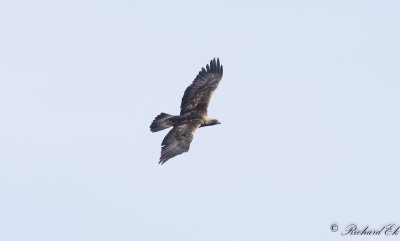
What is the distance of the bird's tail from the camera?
2325 centimetres

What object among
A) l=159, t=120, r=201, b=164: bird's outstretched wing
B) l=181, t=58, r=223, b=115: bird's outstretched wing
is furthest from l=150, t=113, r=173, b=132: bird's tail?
l=181, t=58, r=223, b=115: bird's outstretched wing

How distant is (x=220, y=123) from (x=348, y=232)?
624 centimetres

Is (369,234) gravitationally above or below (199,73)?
below

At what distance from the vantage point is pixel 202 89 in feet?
85.7

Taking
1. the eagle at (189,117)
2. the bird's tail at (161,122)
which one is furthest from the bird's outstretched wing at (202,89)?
the bird's tail at (161,122)

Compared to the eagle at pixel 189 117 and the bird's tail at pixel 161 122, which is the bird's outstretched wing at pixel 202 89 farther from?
the bird's tail at pixel 161 122

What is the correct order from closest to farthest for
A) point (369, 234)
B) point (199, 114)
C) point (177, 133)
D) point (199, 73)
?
point (369, 234) < point (177, 133) < point (199, 114) < point (199, 73)

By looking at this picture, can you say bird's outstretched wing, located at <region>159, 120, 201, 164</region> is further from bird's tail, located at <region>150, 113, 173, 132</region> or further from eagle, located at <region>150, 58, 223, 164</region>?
bird's tail, located at <region>150, 113, 173, 132</region>

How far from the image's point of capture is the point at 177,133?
22797 mm

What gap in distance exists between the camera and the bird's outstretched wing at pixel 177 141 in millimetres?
21700

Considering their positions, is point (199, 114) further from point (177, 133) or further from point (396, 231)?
point (396, 231)

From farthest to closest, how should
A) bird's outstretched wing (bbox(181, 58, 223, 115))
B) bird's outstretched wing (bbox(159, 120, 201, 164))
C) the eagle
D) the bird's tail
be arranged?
bird's outstretched wing (bbox(181, 58, 223, 115)) → the bird's tail → the eagle → bird's outstretched wing (bbox(159, 120, 201, 164))

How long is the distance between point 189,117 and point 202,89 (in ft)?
6.82

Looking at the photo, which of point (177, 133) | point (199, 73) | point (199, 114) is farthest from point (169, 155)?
point (199, 73)
